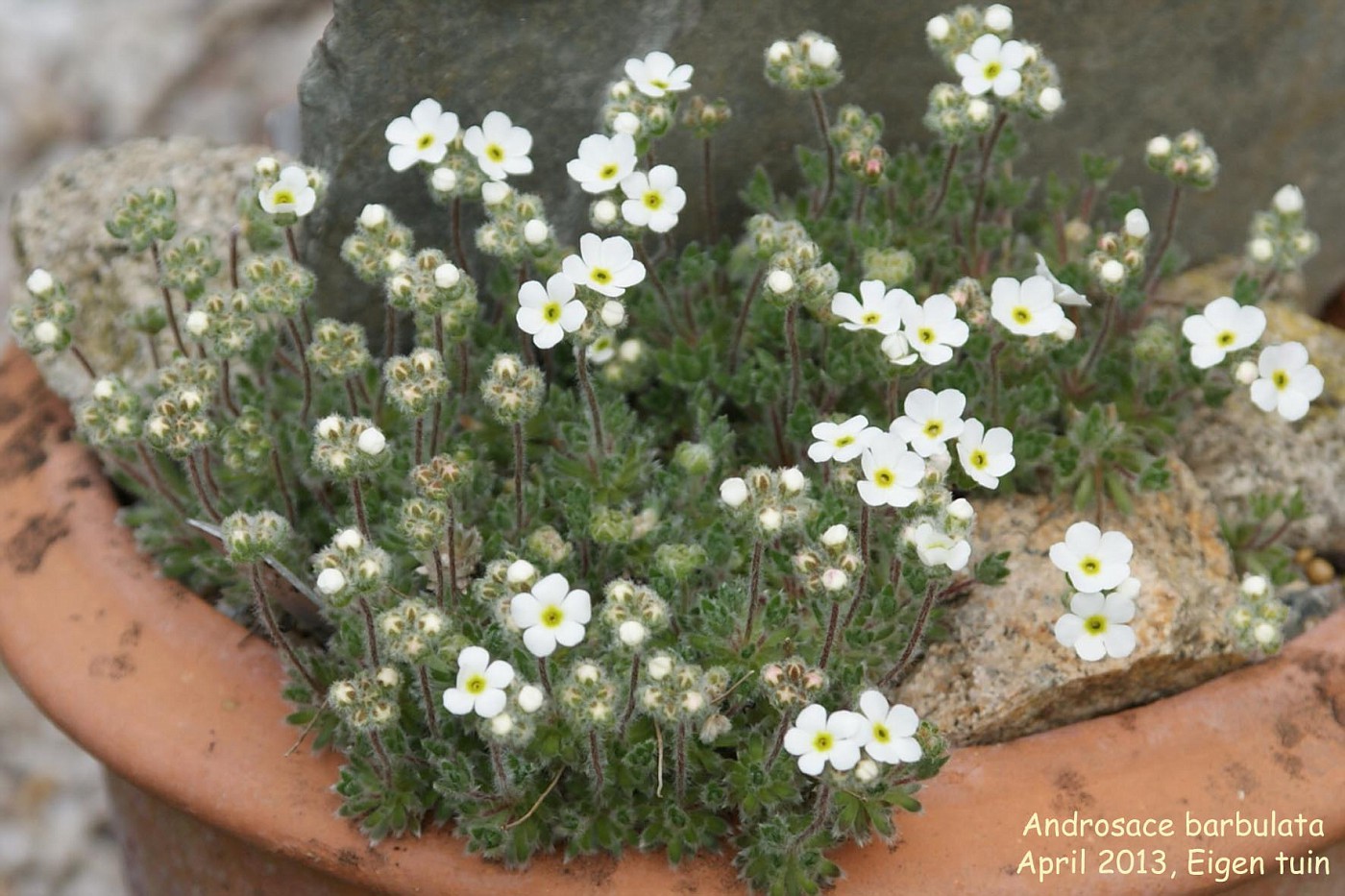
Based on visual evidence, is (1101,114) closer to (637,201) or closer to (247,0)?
(637,201)

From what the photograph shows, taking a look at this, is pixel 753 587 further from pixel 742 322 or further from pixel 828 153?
pixel 828 153

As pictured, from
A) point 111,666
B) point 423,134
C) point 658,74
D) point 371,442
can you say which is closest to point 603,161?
point 658,74

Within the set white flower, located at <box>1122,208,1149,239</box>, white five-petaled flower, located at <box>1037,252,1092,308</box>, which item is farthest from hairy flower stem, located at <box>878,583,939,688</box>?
white flower, located at <box>1122,208,1149,239</box>

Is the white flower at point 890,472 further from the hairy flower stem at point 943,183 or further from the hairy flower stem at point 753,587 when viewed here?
the hairy flower stem at point 943,183

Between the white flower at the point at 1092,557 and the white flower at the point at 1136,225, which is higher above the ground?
the white flower at the point at 1136,225

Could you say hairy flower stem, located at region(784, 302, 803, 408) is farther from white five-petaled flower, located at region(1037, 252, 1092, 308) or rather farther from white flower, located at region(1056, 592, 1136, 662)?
white flower, located at region(1056, 592, 1136, 662)

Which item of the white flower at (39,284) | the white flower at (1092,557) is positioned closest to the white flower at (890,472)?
the white flower at (1092,557)

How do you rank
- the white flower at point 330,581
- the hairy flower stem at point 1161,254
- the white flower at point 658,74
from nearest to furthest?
the white flower at point 330,581, the white flower at point 658,74, the hairy flower stem at point 1161,254
